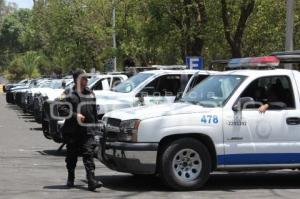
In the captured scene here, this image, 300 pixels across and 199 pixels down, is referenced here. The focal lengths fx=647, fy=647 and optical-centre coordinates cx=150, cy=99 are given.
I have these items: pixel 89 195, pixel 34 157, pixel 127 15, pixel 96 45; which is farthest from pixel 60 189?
pixel 96 45

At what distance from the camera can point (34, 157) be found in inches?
549

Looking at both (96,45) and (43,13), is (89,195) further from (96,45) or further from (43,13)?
(43,13)

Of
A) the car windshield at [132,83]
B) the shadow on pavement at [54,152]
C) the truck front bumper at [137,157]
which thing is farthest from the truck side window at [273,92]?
the shadow on pavement at [54,152]

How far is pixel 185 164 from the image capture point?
31.5 ft

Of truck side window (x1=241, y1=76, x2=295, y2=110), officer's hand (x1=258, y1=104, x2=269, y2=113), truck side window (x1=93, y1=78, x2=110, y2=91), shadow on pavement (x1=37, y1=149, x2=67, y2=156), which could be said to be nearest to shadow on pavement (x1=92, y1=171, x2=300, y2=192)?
officer's hand (x1=258, y1=104, x2=269, y2=113)

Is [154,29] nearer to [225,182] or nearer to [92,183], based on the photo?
[225,182]

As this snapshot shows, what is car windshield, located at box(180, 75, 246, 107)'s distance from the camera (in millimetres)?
9875

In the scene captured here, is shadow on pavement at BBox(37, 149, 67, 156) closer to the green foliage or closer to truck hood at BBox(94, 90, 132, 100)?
truck hood at BBox(94, 90, 132, 100)

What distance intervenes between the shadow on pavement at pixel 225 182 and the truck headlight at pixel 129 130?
83cm

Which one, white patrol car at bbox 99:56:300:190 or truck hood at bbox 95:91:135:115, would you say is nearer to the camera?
white patrol car at bbox 99:56:300:190

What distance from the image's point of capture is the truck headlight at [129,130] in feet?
31.0

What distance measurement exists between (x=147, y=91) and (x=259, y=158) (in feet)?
19.1

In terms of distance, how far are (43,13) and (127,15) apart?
1770 centimetres

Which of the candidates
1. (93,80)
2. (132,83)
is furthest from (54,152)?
(93,80)
